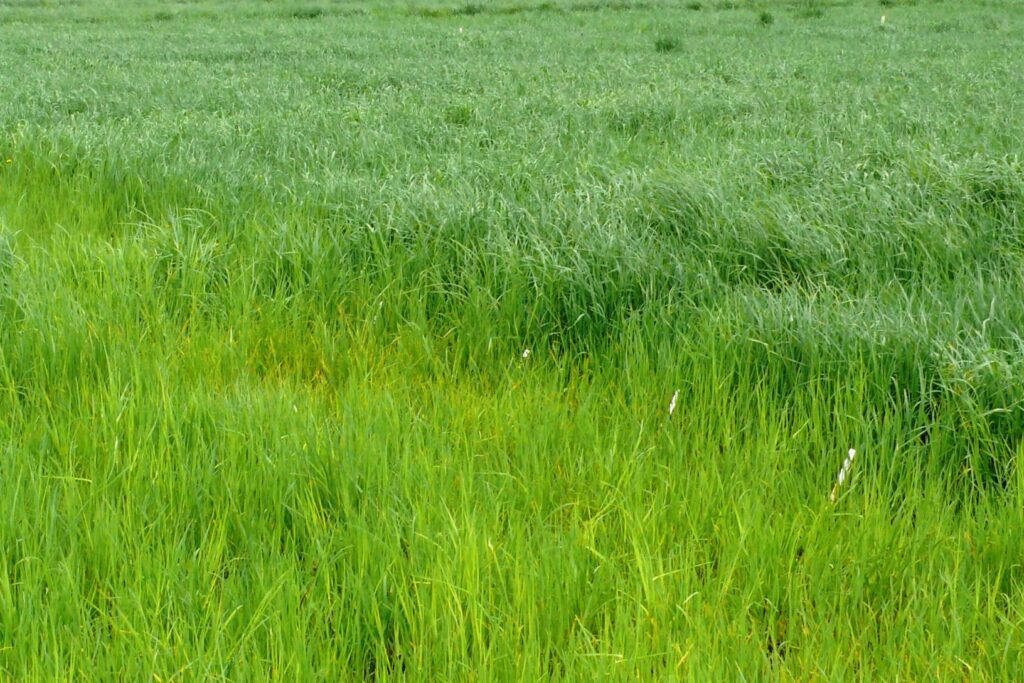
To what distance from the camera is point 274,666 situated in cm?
151

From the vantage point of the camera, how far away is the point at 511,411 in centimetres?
250

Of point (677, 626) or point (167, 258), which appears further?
point (167, 258)

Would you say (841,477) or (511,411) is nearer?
(841,477)

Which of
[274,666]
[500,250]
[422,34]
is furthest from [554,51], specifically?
Result: [274,666]

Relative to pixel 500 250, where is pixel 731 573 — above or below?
below

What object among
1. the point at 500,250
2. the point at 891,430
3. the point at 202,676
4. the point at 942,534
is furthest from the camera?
the point at 500,250

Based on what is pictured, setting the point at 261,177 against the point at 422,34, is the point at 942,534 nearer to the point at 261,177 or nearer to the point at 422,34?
the point at 261,177

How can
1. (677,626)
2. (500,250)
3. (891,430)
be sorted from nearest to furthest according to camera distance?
(677,626) → (891,430) → (500,250)

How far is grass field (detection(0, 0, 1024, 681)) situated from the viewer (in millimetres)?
1646

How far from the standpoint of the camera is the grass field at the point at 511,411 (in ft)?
5.40

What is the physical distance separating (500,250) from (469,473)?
164 cm

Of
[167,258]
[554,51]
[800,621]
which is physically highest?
[554,51]

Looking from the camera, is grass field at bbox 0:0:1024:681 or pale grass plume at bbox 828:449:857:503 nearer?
grass field at bbox 0:0:1024:681

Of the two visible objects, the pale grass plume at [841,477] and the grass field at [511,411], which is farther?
the pale grass plume at [841,477]
